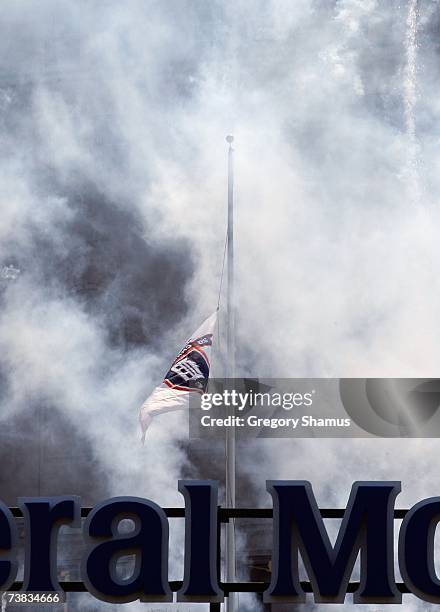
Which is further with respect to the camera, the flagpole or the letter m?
the flagpole

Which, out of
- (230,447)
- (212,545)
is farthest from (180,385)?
(212,545)

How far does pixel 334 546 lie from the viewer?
685 centimetres

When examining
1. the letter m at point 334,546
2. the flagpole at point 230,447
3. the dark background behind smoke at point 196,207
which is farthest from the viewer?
the dark background behind smoke at point 196,207

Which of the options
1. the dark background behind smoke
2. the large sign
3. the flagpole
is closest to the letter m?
the large sign

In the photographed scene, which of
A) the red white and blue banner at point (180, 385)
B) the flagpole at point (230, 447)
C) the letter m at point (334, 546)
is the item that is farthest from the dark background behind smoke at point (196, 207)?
the letter m at point (334, 546)

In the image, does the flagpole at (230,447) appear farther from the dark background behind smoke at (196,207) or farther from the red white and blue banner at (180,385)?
the dark background behind smoke at (196,207)

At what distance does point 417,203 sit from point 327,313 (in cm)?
160

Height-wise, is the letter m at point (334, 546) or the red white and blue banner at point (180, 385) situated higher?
the red white and blue banner at point (180, 385)

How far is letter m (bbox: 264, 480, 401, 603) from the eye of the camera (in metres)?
6.77

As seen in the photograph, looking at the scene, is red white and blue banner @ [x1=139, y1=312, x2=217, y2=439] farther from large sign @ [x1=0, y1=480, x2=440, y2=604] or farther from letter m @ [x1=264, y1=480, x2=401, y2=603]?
letter m @ [x1=264, y1=480, x2=401, y2=603]

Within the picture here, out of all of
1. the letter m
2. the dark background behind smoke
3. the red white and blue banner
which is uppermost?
the dark background behind smoke

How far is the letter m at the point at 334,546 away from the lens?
22.2ft

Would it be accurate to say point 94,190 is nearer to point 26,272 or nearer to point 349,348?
point 26,272

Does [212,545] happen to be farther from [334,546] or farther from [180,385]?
[180,385]
